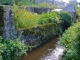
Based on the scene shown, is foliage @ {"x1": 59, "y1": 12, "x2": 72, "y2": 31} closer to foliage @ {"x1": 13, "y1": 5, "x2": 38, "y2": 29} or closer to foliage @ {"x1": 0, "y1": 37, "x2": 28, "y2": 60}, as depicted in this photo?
foliage @ {"x1": 13, "y1": 5, "x2": 38, "y2": 29}

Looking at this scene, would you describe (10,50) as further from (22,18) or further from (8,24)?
(22,18)

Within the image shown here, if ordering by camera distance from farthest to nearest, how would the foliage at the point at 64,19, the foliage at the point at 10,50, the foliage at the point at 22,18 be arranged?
the foliage at the point at 64,19 → the foliage at the point at 22,18 → the foliage at the point at 10,50

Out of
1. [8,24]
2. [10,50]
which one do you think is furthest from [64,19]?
[10,50]

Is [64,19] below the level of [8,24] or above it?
below

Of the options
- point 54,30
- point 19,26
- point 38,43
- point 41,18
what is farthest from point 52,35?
→ point 19,26

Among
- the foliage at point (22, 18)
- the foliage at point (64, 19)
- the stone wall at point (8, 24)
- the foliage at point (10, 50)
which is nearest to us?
the foliage at point (10, 50)

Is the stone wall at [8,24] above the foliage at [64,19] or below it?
above

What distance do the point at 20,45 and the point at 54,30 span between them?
935 centimetres

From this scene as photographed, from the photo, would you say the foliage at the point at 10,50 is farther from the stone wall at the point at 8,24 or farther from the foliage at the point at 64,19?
the foliage at the point at 64,19

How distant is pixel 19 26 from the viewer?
1082cm

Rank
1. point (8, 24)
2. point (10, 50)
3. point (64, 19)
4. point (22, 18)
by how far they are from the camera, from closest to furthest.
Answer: point (10, 50)
point (8, 24)
point (22, 18)
point (64, 19)

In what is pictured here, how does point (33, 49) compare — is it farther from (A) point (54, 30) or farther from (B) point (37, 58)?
(A) point (54, 30)

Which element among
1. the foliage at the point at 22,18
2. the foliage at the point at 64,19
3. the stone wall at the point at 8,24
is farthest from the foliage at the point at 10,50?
the foliage at the point at 64,19

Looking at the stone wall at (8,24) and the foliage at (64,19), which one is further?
the foliage at (64,19)
